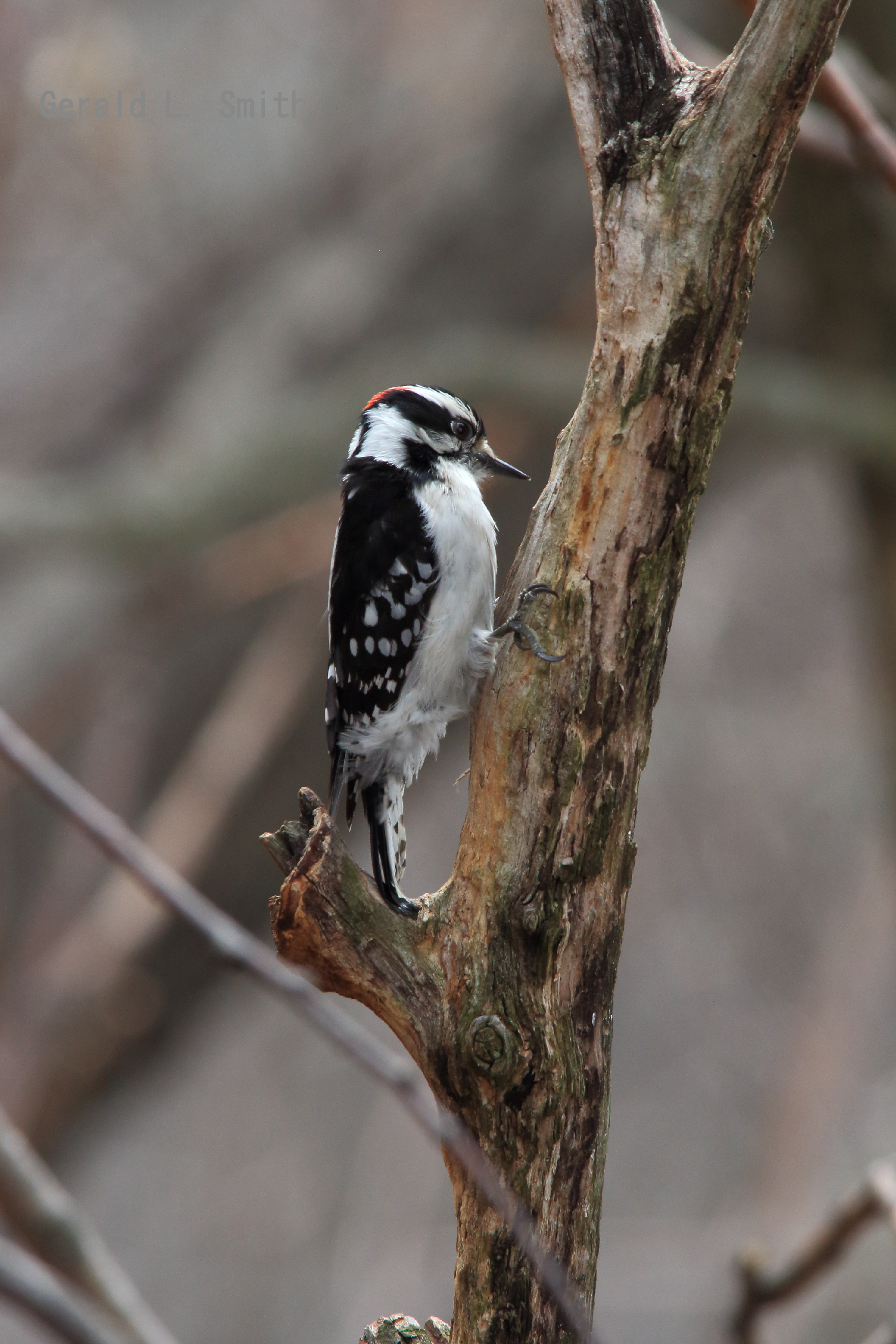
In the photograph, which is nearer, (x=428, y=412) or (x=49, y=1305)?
(x=49, y=1305)

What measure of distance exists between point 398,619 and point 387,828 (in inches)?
20.4

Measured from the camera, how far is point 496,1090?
73.3 inches

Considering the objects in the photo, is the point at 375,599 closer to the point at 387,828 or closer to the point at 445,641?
the point at 445,641

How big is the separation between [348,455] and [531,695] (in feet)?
4.88

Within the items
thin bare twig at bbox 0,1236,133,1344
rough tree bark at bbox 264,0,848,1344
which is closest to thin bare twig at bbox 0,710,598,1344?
thin bare twig at bbox 0,1236,133,1344

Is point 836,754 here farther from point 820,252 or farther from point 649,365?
point 649,365

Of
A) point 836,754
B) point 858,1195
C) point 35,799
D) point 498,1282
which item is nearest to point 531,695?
point 498,1282

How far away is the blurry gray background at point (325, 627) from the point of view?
5.57 metres

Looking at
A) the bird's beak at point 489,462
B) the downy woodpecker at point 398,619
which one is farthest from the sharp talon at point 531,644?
the bird's beak at point 489,462

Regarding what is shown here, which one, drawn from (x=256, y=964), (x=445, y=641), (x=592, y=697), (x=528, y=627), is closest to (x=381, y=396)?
(x=445, y=641)

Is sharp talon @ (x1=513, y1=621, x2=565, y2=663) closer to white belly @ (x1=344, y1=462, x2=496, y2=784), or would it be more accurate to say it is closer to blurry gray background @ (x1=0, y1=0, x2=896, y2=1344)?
white belly @ (x1=344, y1=462, x2=496, y2=784)

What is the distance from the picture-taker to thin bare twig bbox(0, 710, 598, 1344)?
36.5 inches

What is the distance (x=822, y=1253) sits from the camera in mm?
2541

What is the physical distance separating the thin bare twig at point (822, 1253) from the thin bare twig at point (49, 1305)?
7.18 ft
